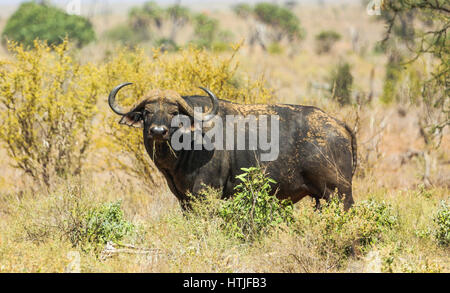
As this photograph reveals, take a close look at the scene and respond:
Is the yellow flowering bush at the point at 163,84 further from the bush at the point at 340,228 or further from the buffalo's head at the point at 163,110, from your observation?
the bush at the point at 340,228

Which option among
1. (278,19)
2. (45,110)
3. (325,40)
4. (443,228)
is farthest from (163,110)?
(278,19)

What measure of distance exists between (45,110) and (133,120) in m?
3.70

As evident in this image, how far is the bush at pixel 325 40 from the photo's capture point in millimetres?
46344

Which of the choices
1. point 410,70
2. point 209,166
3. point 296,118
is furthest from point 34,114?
point 410,70

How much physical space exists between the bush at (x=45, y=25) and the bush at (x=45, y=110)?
21.2 m

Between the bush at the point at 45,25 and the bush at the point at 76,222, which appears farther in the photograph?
the bush at the point at 45,25

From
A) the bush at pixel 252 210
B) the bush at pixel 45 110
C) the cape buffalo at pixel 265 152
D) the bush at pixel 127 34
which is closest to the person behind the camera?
the bush at pixel 252 210

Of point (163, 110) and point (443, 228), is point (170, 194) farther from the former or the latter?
point (443, 228)

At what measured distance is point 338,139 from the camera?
21.8 ft

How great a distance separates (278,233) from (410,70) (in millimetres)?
16683

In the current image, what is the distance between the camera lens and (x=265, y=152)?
6633 millimetres

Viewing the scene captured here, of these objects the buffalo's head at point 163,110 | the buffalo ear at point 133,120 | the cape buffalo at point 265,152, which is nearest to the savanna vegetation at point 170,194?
the cape buffalo at point 265,152

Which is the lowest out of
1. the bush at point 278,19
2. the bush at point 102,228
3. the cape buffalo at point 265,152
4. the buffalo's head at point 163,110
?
the bush at point 102,228

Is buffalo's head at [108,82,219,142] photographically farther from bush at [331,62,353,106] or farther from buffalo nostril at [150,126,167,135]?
bush at [331,62,353,106]
